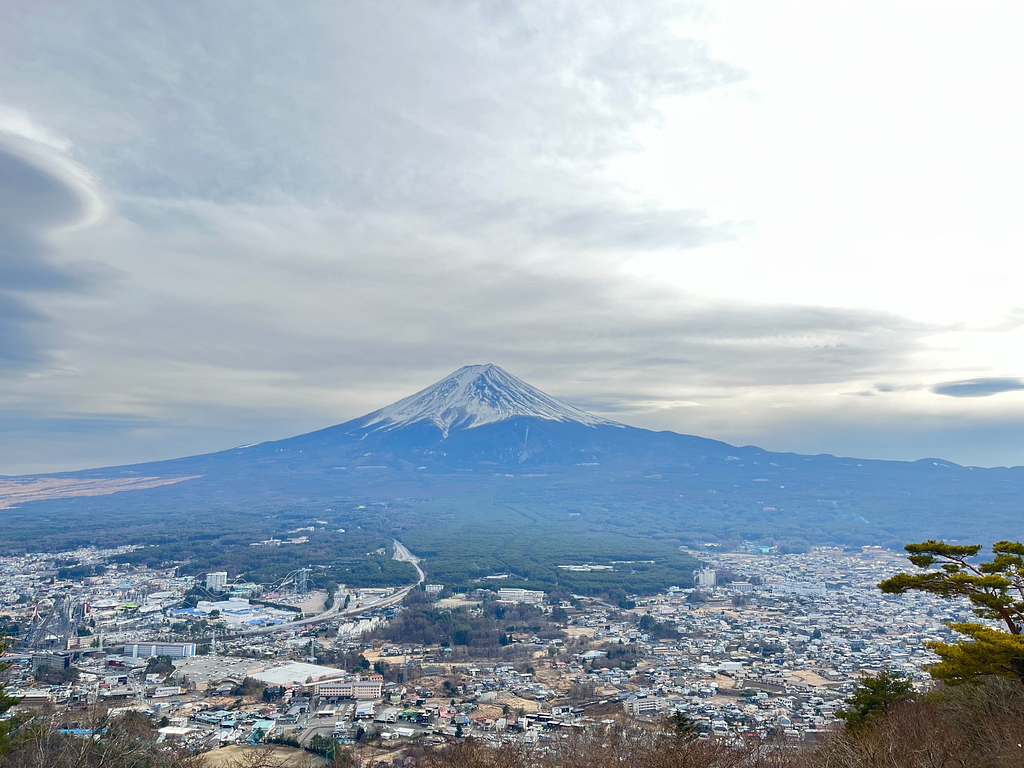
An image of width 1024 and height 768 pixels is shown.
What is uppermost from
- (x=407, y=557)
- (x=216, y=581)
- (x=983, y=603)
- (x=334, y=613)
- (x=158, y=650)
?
(x=983, y=603)

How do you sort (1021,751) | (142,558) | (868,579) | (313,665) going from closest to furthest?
(1021,751) < (313,665) < (868,579) < (142,558)

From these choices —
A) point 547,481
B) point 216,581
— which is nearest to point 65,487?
point 547,481

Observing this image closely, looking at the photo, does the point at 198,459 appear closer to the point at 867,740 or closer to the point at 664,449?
the point at 664,449

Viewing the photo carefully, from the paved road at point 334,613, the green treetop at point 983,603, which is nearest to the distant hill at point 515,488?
the paved road at point 334,613

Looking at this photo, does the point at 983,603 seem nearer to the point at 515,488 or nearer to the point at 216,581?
the point at 216,581

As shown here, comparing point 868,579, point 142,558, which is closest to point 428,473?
point 142,558

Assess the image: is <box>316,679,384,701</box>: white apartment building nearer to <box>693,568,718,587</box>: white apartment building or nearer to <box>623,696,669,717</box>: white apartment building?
<box>623,696,669,717</box>: white apartment building
